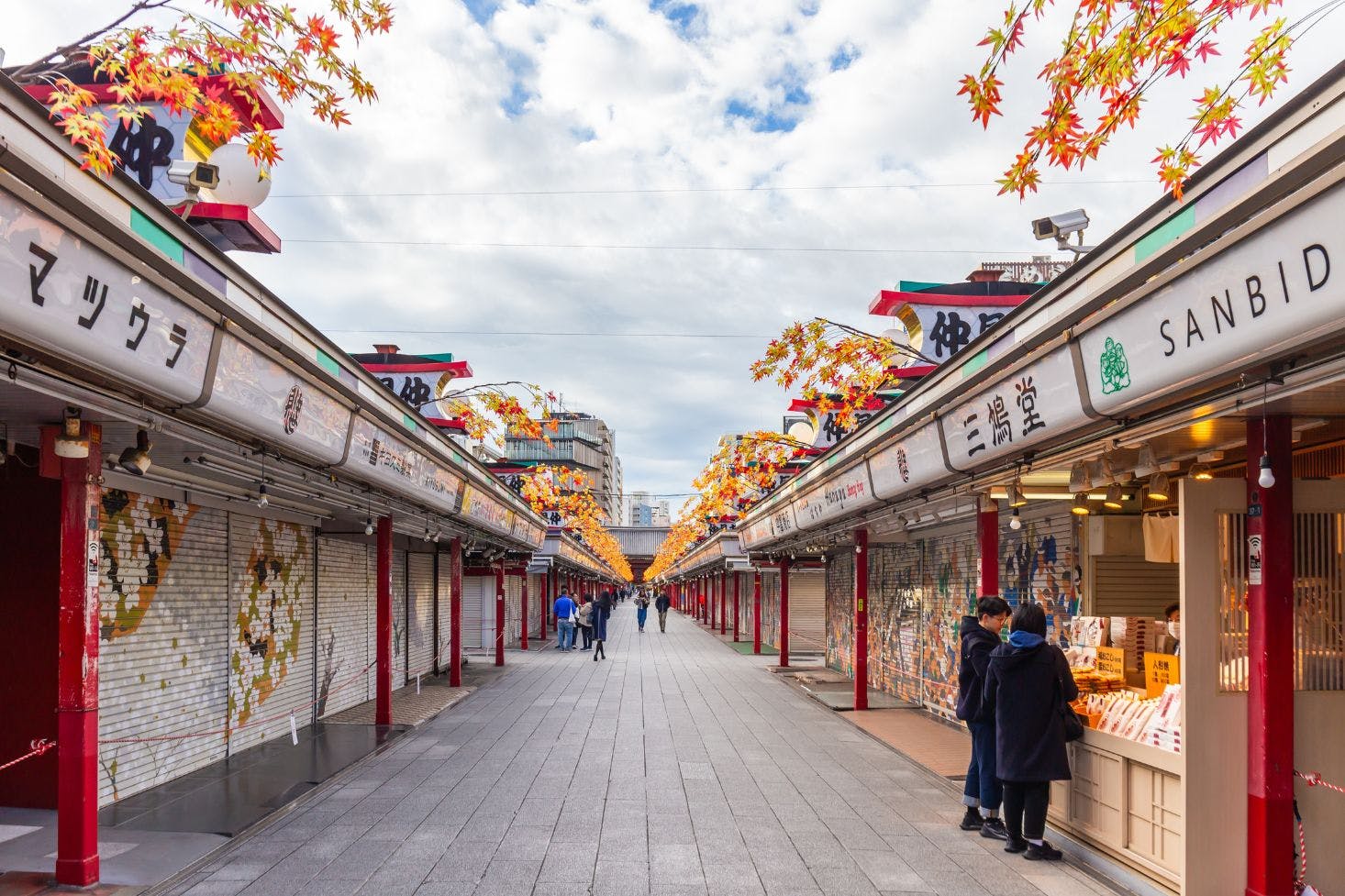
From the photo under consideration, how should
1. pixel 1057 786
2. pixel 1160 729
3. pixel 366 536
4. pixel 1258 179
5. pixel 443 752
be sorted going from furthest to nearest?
pixel 366 536 → pixel 443 752 → pixel 1057 786 → pixel 1160 729 → pixel 1258 179

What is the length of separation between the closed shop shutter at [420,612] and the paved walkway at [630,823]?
5358 millimetres

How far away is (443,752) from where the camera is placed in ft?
35.8

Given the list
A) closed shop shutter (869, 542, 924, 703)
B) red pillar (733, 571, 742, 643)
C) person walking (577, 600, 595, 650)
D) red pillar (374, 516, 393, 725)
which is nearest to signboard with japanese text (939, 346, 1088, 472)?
red pillar (374, 516, 393, 725)

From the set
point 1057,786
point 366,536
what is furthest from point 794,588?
point 1057,786

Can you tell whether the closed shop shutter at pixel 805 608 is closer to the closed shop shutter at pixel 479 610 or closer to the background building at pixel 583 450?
the closed shop shutter at pixel 479 610

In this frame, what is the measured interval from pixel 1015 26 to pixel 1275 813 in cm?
422

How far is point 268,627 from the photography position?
37.7 ft

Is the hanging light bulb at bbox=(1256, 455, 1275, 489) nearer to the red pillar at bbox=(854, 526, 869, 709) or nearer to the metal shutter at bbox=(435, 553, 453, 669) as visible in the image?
the red pillar at bbox=(854, 526, 869, 709)

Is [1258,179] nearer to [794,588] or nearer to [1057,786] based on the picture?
[1057,786]

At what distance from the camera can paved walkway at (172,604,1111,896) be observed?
6.23 metres

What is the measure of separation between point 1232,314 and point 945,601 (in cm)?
1029

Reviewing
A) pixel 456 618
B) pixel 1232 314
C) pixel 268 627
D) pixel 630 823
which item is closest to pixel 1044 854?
pixel 630 823

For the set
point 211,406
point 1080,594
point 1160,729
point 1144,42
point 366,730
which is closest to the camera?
point 1144,42

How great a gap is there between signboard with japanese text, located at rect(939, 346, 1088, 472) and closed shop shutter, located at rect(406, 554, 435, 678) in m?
12.6
